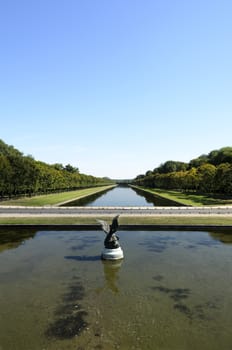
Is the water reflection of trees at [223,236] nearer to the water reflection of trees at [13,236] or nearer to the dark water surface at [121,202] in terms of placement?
the water reflection of trees at [13,236]

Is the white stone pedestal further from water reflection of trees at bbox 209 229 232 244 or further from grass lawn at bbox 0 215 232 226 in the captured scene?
grass lawn at bbox 0 215 232 226

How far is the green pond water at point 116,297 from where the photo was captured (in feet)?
26.7

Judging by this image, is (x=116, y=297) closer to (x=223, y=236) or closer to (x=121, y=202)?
(x=223, y=236)

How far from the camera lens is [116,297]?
10.9 metres

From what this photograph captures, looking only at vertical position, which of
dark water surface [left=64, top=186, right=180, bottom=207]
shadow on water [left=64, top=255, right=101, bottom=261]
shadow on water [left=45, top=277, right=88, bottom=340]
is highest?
dark water surface [left=64, top=186, right=180, bottom=207]

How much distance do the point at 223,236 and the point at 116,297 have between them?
12921mm

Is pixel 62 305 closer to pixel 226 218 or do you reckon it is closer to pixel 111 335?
pixel 111 335

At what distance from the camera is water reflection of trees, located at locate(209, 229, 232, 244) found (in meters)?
20.1

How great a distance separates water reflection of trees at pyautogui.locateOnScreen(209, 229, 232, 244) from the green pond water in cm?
104

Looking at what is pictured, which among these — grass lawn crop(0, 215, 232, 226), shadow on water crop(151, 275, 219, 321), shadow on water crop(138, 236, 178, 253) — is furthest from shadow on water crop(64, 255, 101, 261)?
grass lawn crop(0, 215, 232, 226)

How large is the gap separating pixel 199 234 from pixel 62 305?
14229 mm

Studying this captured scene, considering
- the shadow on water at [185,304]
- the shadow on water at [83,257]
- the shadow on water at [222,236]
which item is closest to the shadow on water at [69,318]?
the shadow on water at [185,304]

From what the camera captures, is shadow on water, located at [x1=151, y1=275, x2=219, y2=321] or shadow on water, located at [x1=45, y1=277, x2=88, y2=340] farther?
shadow on water, located at [x1=151, y1=275, x2=219, y2=321]

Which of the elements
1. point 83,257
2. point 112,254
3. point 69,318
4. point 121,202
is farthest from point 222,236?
point 121,202
